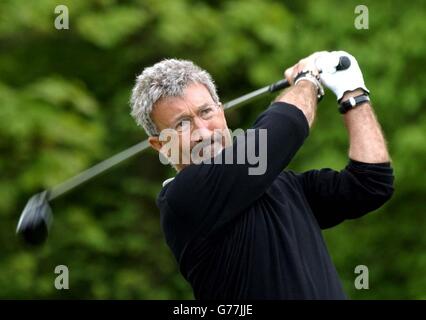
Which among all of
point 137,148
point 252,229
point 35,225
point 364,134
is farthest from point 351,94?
point 35,225

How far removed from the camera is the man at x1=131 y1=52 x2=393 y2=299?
3072 millimetres

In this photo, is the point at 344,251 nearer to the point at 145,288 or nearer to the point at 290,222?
the point at 145,288

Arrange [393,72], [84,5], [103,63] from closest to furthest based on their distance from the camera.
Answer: [84,5] < [393,72] < [103,63]

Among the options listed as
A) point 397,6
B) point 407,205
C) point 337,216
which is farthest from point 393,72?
point 337,216

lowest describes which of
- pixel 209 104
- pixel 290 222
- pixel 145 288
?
pixel 290 222

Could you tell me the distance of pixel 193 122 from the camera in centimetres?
330

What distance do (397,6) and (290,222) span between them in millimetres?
4862

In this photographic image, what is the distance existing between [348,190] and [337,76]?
1.18 feet

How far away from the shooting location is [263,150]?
308 cm

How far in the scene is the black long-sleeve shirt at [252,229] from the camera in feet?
10.0

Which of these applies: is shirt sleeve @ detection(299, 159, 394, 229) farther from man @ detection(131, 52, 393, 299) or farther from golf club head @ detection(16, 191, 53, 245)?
golf club head @ detection(16, 191, 53, 245)

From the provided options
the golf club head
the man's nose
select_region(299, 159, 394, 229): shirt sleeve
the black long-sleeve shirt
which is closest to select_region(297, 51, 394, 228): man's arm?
select_region(299, 159, 394, 229): shirt sleeve

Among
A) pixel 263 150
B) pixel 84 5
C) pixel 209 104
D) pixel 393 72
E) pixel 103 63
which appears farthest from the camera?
pixel 103 63

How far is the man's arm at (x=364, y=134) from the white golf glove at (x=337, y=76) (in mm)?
22
